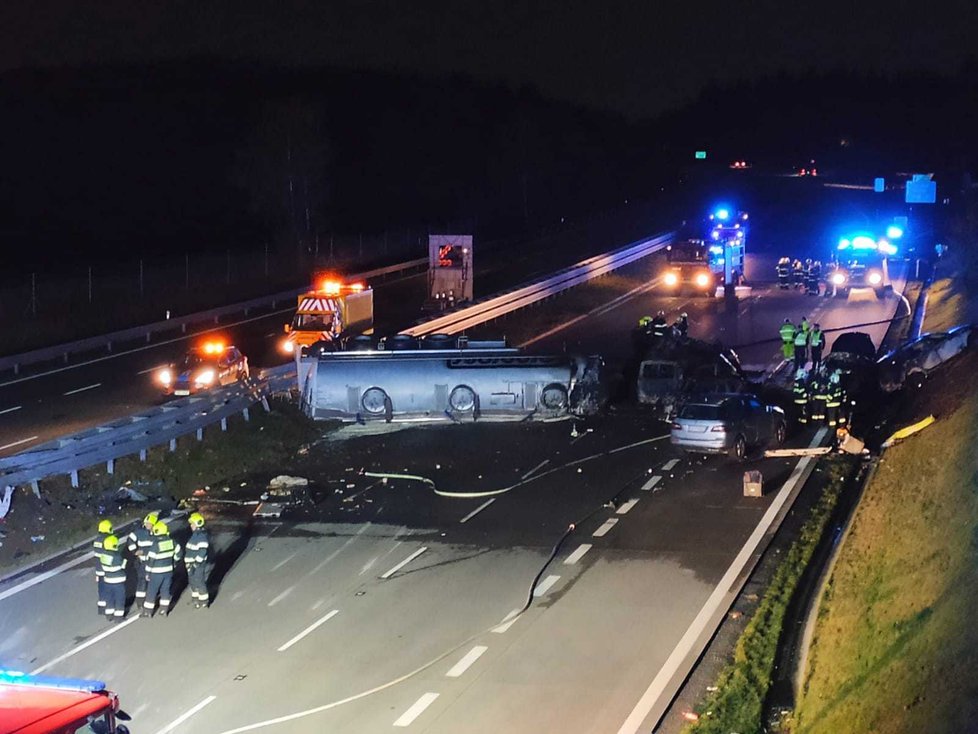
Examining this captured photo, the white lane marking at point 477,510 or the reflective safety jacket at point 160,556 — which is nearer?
the reflective safety jacket at point 160,556

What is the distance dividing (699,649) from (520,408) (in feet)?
43.4

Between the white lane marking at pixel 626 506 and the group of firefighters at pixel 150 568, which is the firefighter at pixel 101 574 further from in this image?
the white lane marking at pixel 626 506

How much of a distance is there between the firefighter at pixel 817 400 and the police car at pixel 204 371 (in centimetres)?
1315

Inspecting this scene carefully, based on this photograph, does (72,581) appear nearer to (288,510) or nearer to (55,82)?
(288,510)

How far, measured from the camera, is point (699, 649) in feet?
42.7

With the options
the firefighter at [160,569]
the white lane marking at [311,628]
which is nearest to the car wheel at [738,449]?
the white lane marking at [311,628]

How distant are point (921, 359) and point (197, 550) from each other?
1998cm

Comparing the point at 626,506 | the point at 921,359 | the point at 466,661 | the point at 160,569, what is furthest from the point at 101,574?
the point at 921,359

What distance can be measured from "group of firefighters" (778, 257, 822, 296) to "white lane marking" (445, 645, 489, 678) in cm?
3882

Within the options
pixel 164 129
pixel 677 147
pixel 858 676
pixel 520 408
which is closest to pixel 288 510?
pixel 520 408

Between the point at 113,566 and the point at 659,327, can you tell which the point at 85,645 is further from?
the point at 659,327

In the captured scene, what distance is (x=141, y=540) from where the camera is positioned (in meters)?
14.9

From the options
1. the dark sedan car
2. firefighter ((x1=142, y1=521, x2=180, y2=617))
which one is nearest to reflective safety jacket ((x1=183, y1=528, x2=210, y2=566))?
firefighter ((x1=142, y1=521, x2=180, y2=617))

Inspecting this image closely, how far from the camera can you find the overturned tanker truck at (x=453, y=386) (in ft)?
84.7
